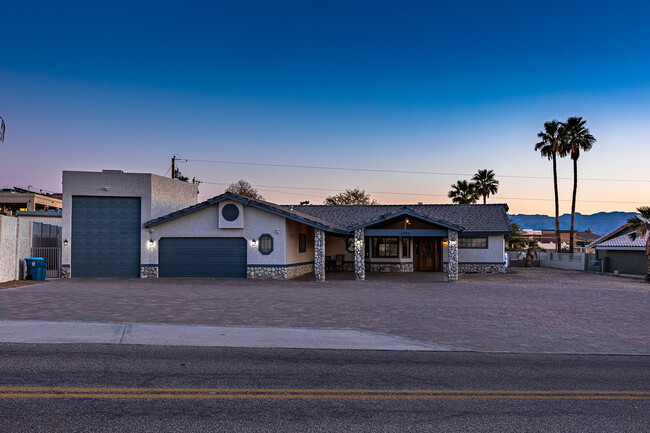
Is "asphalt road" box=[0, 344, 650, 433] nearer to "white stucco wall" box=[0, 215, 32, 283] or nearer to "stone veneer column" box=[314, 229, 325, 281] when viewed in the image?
"white stucco wall" box=[0, 215, 32, 283]

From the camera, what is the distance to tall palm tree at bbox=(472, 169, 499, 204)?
54934 mm

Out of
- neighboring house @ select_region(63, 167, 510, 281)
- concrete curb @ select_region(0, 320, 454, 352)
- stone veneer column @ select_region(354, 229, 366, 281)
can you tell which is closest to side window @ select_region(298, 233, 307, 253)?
neighboring house @ select_region(63, 167, 510, 281)

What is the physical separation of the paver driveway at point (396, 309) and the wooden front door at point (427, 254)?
1234cm

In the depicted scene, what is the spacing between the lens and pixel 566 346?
10.6 metres

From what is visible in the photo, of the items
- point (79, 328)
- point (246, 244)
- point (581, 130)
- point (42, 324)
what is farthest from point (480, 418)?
point (581, 130)

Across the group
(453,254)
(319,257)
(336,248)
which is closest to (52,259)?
(319,257)

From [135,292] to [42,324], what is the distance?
7.61 metres

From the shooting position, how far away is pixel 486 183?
55062mm

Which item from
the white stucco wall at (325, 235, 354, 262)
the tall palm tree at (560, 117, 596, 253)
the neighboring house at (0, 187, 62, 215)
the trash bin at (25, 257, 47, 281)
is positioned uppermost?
the tall palm tree at (560, 117, 596, 253)

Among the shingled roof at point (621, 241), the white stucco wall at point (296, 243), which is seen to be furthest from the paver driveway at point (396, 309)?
the shingled roof at point (621, 241)

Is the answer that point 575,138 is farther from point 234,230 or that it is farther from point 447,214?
point 234,230

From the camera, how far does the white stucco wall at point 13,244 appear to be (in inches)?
906

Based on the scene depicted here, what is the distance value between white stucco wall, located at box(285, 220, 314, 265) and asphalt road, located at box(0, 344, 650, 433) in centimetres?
1823

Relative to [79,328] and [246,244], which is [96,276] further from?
[79,328]
